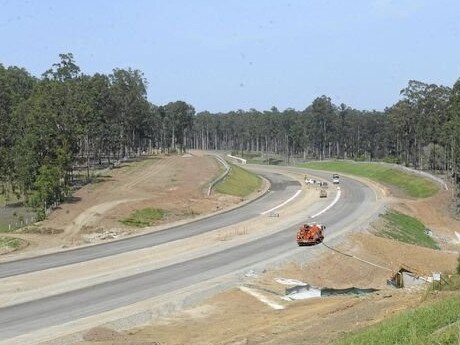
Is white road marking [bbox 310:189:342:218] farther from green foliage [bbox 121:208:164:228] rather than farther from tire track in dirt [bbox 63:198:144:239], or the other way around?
tire track in dirt [bbox 63:198:144:239]

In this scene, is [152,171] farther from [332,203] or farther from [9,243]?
[9,243]

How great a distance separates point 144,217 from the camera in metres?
61.1

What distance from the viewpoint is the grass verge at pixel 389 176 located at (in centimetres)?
9425

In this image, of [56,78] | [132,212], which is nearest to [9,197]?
[56,78]

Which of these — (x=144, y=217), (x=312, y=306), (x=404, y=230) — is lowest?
(x=404, y=230)

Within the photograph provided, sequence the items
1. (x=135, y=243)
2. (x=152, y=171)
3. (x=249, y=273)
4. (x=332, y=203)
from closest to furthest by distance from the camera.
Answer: (x=249, y=273) < (x=135, y=243) < (x=332, y=203) < (x=152, y=171)

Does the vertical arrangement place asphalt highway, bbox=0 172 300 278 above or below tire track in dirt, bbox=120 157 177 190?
below

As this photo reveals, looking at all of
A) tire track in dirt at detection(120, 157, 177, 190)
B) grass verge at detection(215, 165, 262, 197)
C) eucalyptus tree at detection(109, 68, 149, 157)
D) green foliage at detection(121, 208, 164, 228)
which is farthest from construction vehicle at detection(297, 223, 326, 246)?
eucalyptus tree at detection(109, 68, 149, 157)

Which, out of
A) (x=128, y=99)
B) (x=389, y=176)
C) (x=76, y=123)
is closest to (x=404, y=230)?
(x=76, y=123)

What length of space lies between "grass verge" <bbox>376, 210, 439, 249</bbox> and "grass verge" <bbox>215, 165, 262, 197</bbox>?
2205 centimetres

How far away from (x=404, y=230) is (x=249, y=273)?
2778 centimetres

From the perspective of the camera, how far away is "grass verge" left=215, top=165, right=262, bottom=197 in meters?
82.4

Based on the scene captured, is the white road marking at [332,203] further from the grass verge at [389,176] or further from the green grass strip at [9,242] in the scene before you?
the green grass strip at [9,242]

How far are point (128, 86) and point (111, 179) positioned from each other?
40.2 m
